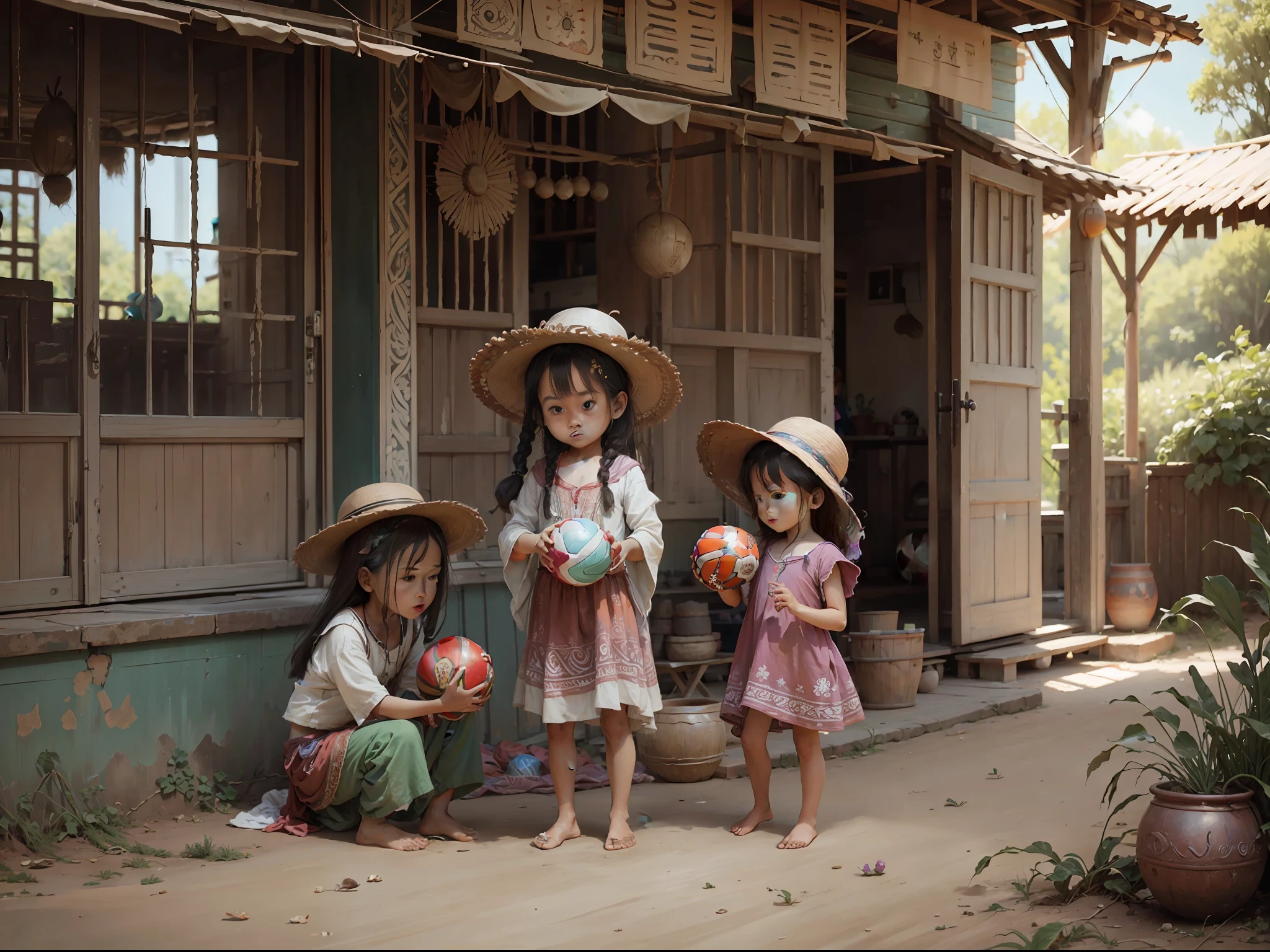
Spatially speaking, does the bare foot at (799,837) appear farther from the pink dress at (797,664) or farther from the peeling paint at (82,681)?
the peeling paint at (82,681)

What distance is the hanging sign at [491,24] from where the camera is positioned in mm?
4762

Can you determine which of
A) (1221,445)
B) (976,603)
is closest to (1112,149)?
(1221,445)

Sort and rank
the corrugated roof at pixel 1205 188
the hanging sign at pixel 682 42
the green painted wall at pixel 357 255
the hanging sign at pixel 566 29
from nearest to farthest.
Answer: the hanging sign at pixel 566 29 < the green painted wall at pixel 357 255 < the hanging sign at pixel 682 42 < the corrugated roof at pixel 1205 188

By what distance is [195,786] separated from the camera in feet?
14.7

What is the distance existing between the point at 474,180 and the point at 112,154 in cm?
156

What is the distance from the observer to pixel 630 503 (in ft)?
14.0

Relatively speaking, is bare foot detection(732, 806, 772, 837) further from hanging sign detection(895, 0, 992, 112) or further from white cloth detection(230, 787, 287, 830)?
hanging sign detection(895, 0, 992, 112)

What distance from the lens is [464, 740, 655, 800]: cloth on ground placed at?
499 centimetres

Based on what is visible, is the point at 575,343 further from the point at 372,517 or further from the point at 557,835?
the point at 557,835

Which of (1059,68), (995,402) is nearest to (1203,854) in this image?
(995,402)

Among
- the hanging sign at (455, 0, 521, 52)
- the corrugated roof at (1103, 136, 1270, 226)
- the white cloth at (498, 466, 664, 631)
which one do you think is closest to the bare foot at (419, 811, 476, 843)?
the white cloth at (498, 466, 664, 631)

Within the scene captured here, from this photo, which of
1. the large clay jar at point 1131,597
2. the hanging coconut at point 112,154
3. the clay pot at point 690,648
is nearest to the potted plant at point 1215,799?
the clay pot at point 690,648

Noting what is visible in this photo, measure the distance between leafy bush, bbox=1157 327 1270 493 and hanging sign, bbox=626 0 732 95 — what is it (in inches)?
251

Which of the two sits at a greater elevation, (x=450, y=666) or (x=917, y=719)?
(x=450, y=666)
